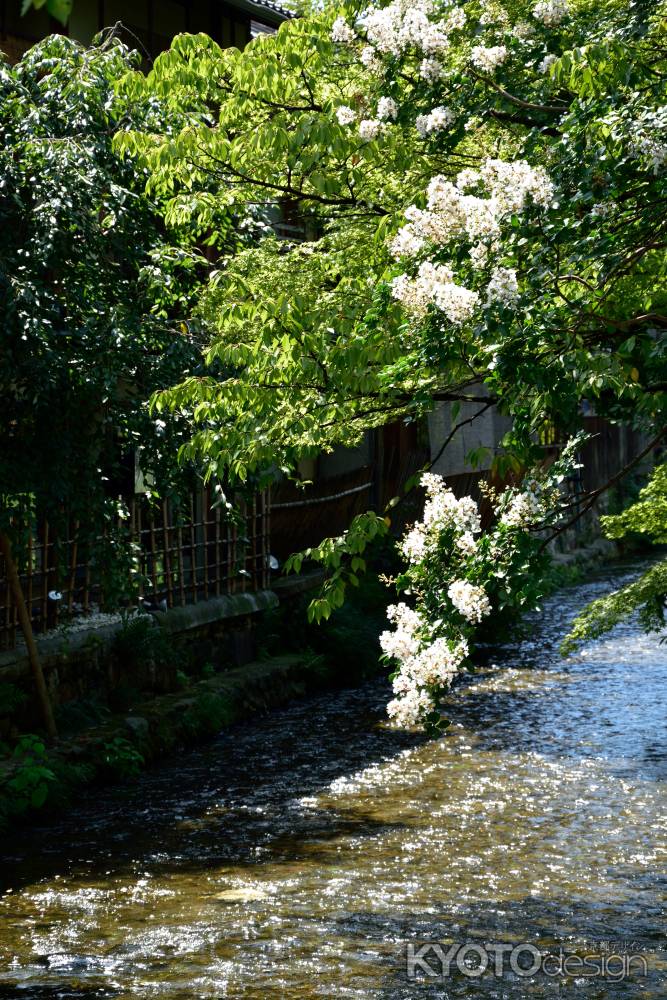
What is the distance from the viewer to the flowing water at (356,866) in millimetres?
6926

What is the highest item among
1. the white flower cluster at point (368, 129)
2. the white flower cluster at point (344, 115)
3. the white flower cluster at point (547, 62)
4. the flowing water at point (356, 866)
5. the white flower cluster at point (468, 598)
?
the white flower cluster at point (547, 62)

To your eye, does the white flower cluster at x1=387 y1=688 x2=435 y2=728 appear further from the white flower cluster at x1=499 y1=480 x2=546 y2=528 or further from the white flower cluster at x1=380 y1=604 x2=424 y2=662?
the white flower cluster at x1=499 y1=480 x2=546 y2=528

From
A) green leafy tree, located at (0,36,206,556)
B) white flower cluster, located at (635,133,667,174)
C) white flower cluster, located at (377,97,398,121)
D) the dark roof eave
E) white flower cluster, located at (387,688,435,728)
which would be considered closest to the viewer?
white flower cluster, located at (635,133,667,174)

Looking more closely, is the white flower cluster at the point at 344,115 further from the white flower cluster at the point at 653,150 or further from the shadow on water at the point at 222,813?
the shadow on water at the point at 222,813

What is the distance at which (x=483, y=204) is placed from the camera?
5438mm

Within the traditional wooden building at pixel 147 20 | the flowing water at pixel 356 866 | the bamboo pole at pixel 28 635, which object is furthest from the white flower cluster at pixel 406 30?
the traditional wooden building at pixel 147 20

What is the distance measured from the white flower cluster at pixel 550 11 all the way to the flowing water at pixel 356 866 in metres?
5.56

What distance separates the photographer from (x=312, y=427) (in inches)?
285

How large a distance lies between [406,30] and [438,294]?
2265mm

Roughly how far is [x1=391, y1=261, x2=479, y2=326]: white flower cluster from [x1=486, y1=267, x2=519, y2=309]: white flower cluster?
0.09 meters

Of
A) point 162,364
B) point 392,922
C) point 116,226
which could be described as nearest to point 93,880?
point 392,922

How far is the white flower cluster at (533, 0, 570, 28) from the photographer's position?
22.5 ft

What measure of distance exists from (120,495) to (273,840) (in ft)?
14.3

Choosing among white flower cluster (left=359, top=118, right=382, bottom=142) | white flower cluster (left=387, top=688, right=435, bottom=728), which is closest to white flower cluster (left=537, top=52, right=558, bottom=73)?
white flower cluster (left=359, top=118, right=382, bottom=142)
